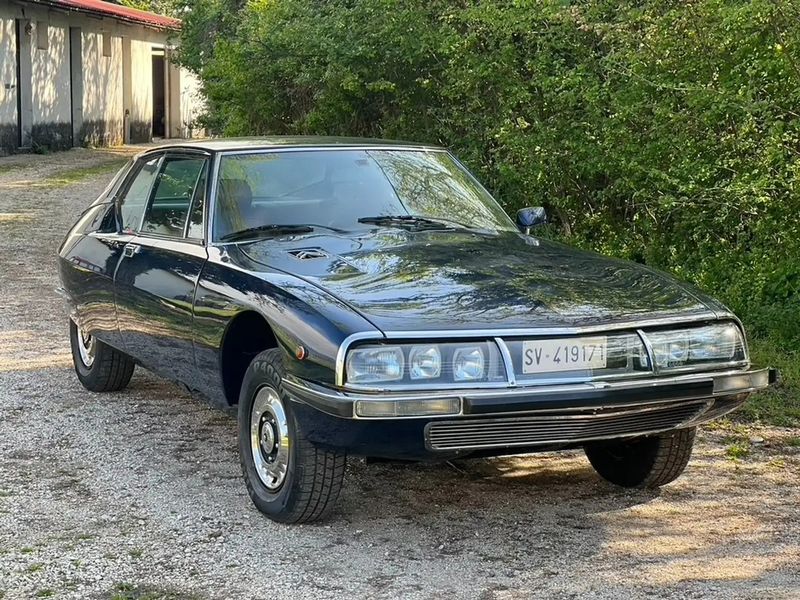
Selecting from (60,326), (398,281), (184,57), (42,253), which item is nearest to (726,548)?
(398,281)

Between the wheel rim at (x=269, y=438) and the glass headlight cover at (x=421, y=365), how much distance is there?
58 cm

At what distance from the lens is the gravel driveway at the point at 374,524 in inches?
179

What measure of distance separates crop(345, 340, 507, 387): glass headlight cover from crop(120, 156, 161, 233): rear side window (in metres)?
2.55

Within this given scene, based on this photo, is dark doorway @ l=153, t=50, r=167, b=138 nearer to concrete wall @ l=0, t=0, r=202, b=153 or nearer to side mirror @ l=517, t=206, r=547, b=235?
concrete wall @ l=0, t=0, r=202, b=153

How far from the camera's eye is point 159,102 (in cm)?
3750

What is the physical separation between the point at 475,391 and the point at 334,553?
867mm

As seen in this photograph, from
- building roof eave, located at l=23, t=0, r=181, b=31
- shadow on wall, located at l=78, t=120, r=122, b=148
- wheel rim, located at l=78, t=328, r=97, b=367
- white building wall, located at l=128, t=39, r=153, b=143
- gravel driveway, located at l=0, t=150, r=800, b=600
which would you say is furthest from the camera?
white building wall, located at l=128, t=39, r=153, b=143

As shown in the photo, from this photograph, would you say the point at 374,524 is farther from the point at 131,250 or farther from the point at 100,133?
the point at 100,133

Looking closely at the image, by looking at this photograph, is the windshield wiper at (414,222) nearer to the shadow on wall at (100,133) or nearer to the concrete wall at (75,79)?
the concrete wall at (75,79)

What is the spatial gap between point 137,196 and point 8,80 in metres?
21.5

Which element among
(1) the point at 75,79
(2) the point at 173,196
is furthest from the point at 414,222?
(1) the point at 75,79

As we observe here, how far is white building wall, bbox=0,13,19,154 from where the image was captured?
87.5 ft

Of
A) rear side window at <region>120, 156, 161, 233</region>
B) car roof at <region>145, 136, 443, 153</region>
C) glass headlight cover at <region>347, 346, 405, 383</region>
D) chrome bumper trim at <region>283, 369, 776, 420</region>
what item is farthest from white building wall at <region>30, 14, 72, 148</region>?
glass headlight cover at <region>347, 346, 405, 383</region>

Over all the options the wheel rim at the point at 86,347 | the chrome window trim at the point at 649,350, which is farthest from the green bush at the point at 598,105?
the wheel rim at the point at 86,347
